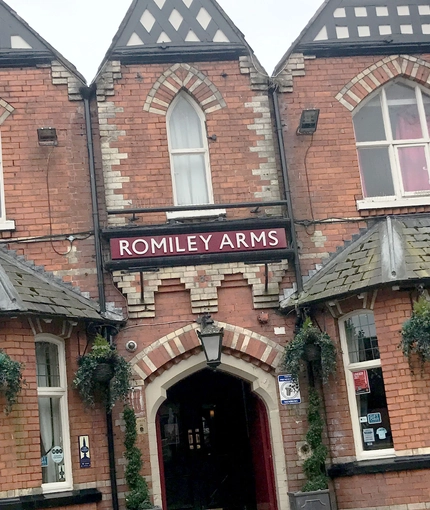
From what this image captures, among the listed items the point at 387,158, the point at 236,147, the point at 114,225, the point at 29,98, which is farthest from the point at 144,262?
the point at 387,158

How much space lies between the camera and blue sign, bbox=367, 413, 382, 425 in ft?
37.3

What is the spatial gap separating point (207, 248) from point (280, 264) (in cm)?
111

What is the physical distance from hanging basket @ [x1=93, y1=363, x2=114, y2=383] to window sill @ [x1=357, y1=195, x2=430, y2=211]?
14.8 feet

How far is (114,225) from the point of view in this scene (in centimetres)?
1195

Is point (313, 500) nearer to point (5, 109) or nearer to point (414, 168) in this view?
point (414, 168)

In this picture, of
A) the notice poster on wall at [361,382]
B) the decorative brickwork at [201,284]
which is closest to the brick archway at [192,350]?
the decorative brickwork at [201,284]

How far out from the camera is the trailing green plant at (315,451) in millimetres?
11141

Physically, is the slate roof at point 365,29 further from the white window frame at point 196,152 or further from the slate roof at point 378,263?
the slate roof at point 378,263

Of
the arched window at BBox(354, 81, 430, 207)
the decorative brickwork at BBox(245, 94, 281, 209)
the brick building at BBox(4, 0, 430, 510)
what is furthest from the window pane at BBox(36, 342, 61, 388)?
the arched window at BBox(354, 81, 430, 207)

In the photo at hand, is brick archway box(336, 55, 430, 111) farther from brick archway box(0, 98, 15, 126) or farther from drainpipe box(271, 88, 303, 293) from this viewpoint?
brick archway box(0, 98, 15, 126)

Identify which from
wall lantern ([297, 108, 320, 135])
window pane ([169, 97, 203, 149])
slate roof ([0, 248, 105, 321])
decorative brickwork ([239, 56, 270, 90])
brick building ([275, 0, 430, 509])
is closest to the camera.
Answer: slate roof ([0, 248, 105, 321])

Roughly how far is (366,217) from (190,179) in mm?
2729

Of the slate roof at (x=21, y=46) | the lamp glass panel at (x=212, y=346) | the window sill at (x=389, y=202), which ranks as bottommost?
the lamp glass panel at (x=212, y=346)

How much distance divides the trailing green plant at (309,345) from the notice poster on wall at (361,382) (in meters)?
0.39
